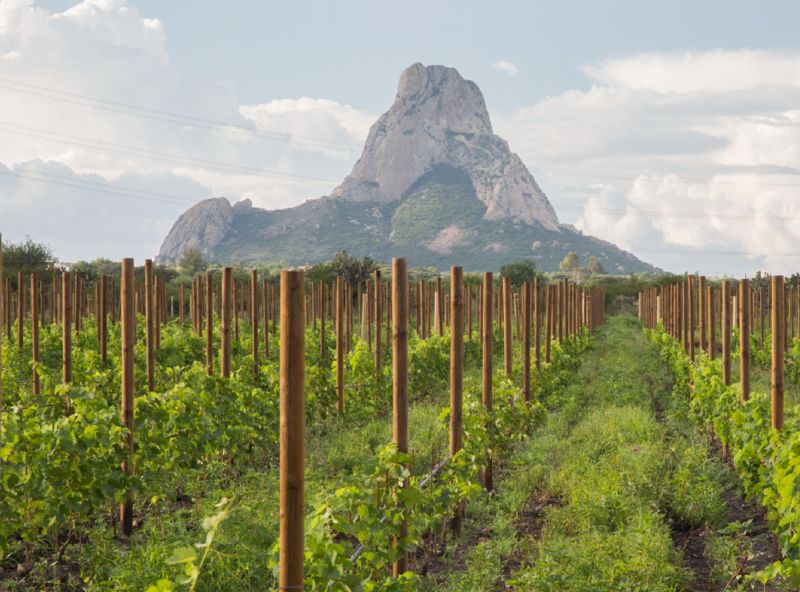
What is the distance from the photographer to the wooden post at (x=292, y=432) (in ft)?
10.00

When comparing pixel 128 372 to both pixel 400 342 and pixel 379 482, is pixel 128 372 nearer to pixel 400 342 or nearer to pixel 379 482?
pixel 400 342

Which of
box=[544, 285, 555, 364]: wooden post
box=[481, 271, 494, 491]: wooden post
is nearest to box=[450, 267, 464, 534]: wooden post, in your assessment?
box=[481, 271, 494, 491]: wooden post

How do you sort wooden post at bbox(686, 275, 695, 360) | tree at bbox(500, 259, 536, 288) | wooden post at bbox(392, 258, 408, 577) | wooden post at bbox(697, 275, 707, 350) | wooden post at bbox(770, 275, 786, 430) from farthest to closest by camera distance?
tree at bbox(500, 259, 536, 288) → wooden post at bbox(686, 275, 695, 360) → wooden post at bbox(697, 275, 707, 350) → wooden post at bbox(770, 275, 786, 430) → wooden post at bbox(392, 258, 408, 577)

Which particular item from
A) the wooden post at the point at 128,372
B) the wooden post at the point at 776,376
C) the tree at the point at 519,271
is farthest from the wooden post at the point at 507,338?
the tree at the point at 519,271

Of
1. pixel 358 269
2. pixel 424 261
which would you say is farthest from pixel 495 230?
pixel 358 269

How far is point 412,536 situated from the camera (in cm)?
502

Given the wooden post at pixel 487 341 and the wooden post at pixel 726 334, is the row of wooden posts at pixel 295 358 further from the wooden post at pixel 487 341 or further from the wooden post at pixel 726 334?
Answer: the wooden post at pixel 726 334

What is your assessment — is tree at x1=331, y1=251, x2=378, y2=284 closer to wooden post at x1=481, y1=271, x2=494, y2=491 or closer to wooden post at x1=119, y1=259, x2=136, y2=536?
wooden post at x1=481, y1=271, x2=494, y2=491

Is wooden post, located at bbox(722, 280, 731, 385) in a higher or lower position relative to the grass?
higher

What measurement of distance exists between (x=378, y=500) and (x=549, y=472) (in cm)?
406

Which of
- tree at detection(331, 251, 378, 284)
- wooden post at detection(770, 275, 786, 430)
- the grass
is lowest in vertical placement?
the grass

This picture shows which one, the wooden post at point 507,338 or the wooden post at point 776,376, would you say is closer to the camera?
the wooden post at point 776,376

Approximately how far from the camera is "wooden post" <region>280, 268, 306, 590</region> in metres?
3.05

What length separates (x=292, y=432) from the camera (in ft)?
10.3
